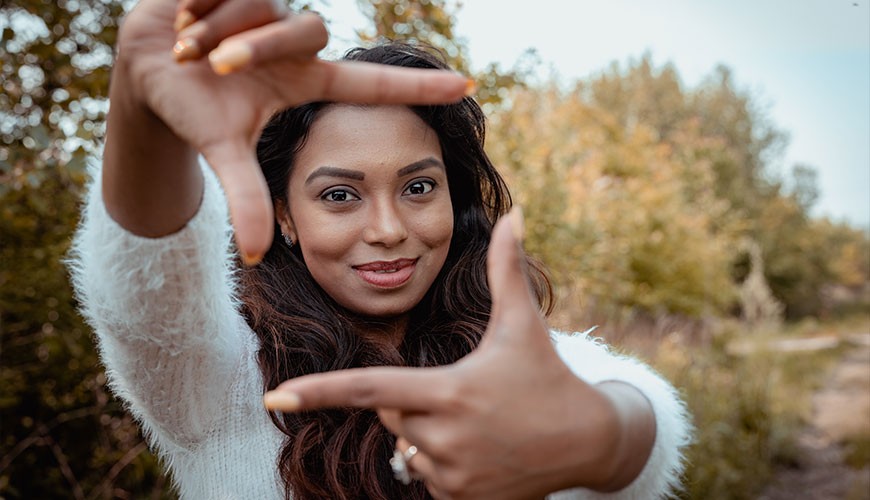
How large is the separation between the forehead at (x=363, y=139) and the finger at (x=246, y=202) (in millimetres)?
610

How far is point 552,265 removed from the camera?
4.35 metres

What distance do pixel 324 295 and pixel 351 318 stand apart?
69mm

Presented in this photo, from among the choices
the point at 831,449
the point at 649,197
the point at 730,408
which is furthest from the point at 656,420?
the point at 649,197

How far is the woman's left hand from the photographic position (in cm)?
78

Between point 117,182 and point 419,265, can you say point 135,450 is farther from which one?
point 117,182

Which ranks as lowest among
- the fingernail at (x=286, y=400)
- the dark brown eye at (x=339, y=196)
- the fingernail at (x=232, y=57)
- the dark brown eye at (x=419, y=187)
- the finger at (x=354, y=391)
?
the dark brown eye at (x=339, y=196)

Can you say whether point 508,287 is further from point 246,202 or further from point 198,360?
point 198,360

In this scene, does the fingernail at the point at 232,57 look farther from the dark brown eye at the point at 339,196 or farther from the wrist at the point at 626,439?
the dark brown eye at the point at 339,196

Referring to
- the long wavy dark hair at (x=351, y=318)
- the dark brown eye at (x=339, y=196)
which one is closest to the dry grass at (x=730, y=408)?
the long wavy dark hair at (x=351, y=318)

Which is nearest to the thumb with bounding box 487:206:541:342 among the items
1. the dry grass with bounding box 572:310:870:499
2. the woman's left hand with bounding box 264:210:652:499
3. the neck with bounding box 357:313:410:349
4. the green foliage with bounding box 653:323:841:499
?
the woman's left hand with bounding box 264:210:652:499

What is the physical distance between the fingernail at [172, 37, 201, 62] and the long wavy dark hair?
0.64 m

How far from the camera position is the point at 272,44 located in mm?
838

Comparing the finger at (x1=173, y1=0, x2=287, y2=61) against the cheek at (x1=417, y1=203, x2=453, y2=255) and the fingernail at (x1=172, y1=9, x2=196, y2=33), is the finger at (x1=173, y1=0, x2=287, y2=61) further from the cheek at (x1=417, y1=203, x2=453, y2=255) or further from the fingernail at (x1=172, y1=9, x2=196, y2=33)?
the cheek at (x1=417, y1=203, x2=453, y2=255)

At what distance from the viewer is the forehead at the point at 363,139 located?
4.72ft
